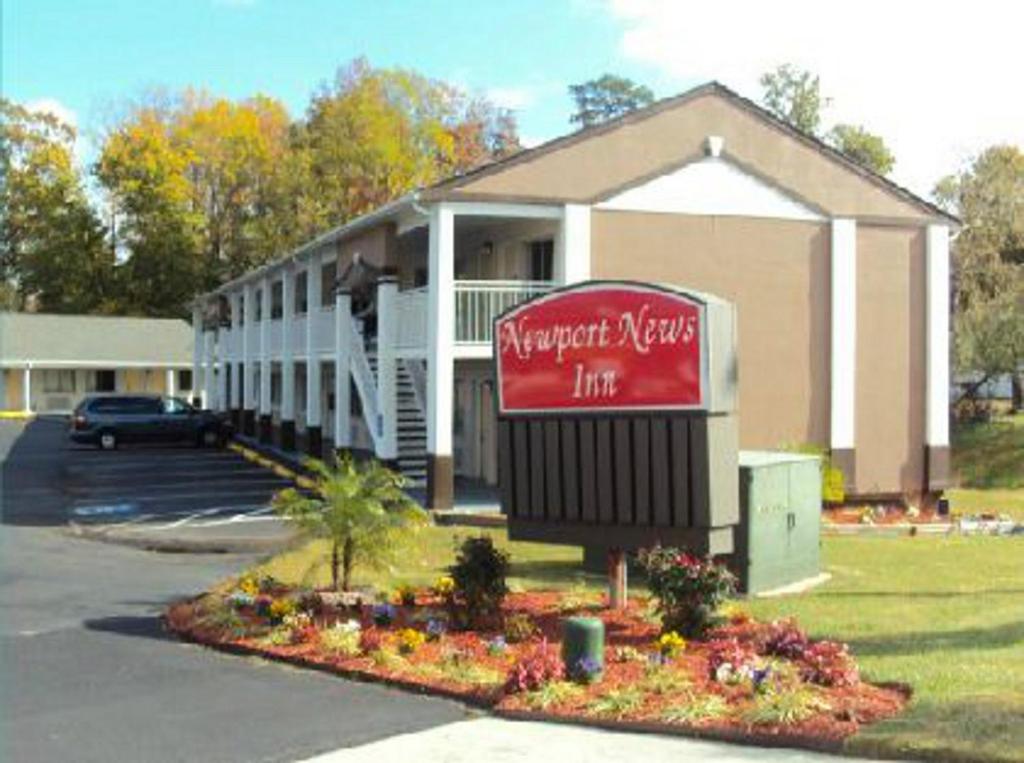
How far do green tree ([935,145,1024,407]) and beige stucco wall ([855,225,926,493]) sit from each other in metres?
16.6

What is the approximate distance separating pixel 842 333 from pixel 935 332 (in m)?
2.32

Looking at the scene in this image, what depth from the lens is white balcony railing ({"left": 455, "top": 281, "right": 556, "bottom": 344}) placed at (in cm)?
2402

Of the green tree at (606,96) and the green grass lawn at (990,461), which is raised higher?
the green tree at (606,96)

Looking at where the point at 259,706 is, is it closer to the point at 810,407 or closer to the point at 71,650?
the point at 71,650

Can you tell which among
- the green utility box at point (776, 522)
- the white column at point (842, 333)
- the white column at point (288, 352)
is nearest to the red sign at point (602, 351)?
the green utility box at point (776, 522)

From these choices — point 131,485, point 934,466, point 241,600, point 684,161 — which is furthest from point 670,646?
point 131,485

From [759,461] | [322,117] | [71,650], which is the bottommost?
[71,650]

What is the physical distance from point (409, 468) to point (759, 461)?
13802 mm

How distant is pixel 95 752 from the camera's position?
8.02 m

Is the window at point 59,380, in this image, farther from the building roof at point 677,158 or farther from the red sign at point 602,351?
the red sign at point 602,351

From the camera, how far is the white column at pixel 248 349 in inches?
1736

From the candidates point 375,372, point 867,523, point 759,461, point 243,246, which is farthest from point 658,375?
point 243,246

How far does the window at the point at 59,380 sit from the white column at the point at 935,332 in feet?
162

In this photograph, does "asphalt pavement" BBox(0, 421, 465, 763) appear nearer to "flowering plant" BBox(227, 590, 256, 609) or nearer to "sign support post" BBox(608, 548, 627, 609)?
"flowering plant" BBox(227, 590, 256, 609)
